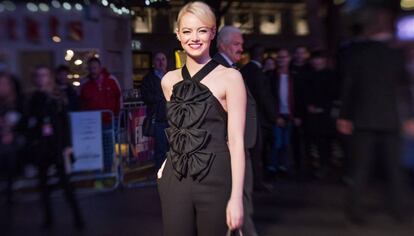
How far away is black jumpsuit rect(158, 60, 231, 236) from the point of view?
299 centimetres

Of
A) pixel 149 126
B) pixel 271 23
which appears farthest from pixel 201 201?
pixel 271 23

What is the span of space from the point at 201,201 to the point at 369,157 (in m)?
3.17

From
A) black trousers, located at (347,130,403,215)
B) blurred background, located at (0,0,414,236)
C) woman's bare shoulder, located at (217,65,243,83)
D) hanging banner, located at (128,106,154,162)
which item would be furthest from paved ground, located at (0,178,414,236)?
woman's bare shoulder, located at (217,65,243,83)

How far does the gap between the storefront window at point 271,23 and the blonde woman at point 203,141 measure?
31.2 ft

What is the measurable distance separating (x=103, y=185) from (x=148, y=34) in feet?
6.66

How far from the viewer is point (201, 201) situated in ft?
9.98

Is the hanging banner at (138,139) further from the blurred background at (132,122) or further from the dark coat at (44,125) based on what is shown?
the dark coat at (44,125)

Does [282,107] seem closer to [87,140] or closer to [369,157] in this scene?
[87,140]

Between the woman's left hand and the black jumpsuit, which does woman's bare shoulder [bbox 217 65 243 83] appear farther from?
the woman's left hand

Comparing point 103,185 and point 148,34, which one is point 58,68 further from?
point 103,185

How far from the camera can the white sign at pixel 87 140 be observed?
7.88 metres

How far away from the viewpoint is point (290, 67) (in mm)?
8844

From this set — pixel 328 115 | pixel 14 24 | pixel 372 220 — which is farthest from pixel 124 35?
pixel 372 220

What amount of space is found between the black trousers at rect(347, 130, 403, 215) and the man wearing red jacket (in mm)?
3252
